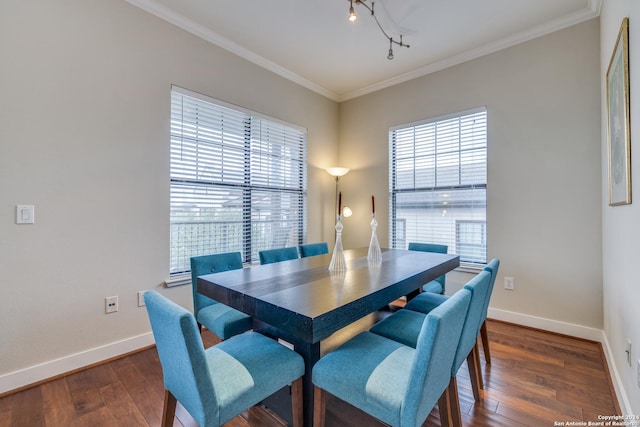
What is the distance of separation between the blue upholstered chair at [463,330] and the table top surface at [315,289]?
203mm

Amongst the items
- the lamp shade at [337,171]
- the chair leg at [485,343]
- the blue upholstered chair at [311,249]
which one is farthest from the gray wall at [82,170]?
the chair leg at [485,343]

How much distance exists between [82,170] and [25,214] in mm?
435

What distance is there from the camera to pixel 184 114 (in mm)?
2660

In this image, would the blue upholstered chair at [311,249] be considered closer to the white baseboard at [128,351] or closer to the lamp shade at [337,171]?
the lamp shade at [337,171]

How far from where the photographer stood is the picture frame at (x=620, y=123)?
1.46m

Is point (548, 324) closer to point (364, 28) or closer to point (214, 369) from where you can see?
point (214, 369)

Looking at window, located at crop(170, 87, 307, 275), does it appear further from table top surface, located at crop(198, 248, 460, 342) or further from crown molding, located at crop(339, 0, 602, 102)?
crown molding, located at crop(339, 0, 602, 102)

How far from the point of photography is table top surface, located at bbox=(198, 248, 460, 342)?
3.77ft

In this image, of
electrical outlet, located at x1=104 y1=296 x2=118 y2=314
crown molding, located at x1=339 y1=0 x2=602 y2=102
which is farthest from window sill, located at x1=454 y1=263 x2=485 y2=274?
electrical outlet, located at x1=104 y1=296 x2=118 y2=314

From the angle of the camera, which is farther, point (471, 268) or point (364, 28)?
point (471, 268)

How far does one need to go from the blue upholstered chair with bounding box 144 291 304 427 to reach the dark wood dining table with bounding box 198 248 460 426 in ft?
0.40

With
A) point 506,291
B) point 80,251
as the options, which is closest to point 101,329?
point 80,251

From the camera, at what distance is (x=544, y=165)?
270 centimetres

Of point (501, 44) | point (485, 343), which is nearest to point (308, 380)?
point (485, 343)
